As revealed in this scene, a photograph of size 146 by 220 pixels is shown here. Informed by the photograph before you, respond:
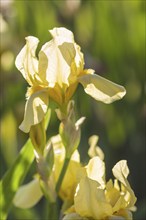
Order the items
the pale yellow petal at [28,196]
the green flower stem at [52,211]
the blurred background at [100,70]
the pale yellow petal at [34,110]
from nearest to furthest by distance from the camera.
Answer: the pale yellow petal at [34,110] < the green flower stem at [52,211] < the pale yellow petal at [28,196] < the blurred background at [100,70]

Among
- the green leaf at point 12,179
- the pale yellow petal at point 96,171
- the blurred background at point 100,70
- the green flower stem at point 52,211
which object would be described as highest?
the pale yellow petal at point 96,171

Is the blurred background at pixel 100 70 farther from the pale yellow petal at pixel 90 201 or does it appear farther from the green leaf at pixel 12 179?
the pale yellow petal at pixel 90 201

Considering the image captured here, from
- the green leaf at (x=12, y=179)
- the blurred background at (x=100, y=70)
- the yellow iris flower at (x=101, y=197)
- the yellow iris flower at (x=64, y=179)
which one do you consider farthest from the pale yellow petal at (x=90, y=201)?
the blurred background at (x=100, y=70)

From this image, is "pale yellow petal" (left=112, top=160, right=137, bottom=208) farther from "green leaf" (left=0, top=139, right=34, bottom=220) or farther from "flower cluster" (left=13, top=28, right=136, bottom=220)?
"green leaf" (left=0, top=139, right=34, bottom=220)

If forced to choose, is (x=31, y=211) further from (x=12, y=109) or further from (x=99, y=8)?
(x=99, y=8)

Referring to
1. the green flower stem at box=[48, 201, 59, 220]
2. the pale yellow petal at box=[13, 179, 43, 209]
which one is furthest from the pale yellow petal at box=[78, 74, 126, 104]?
the pale yellow petal at box=[13, 179, 43, 209]

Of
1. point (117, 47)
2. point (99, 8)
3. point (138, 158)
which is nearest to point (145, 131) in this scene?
point (138, 158)

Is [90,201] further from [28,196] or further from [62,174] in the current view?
[28,196]
